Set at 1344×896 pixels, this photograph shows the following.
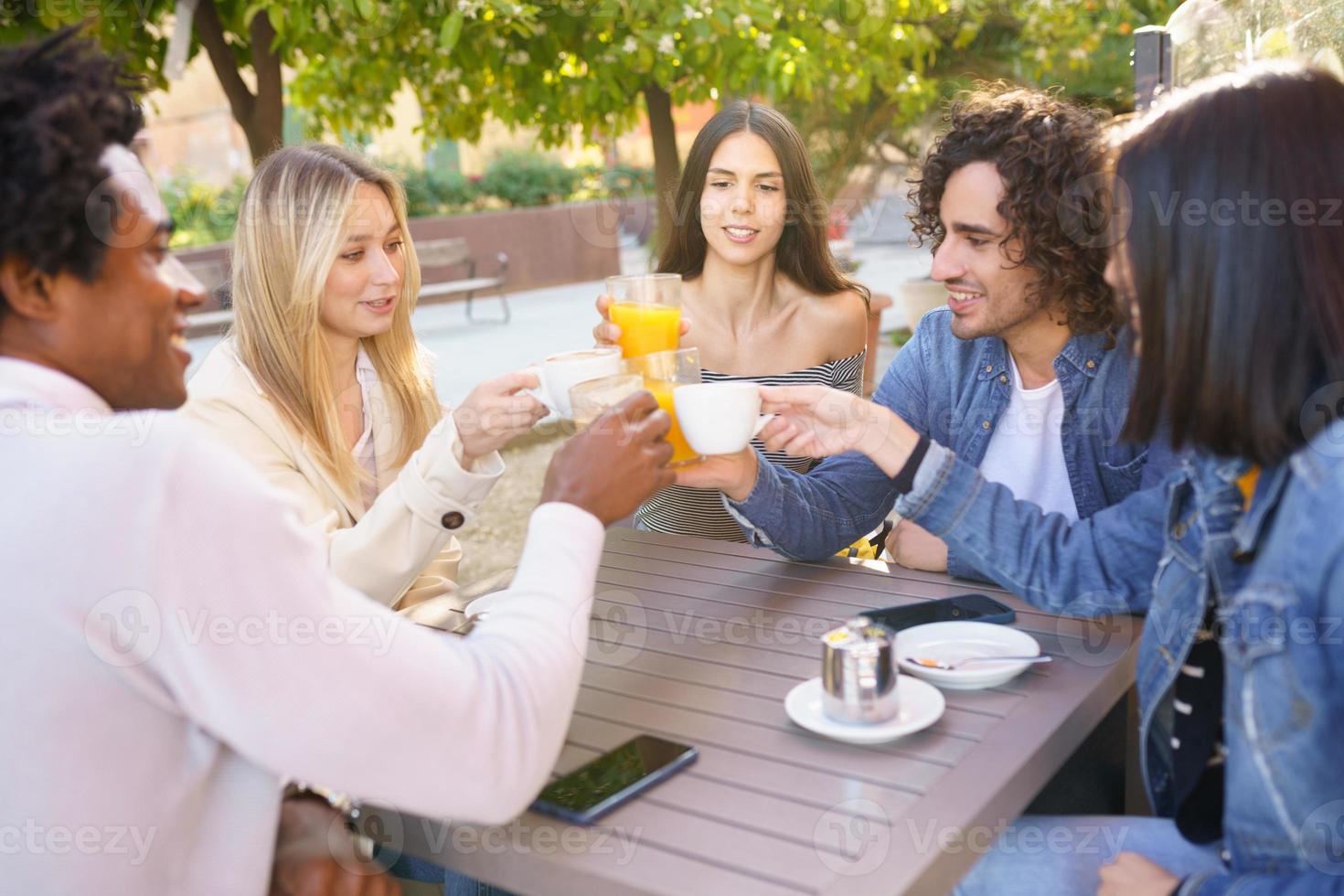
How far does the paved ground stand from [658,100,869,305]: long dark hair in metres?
1.64

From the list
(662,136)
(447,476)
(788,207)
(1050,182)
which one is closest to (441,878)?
(447,476)

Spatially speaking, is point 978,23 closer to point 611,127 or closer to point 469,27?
point 611,127

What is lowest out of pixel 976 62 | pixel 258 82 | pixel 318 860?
pixel 318 860

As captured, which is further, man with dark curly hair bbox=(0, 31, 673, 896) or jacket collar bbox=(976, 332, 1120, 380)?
jacket collar bbox=(976, 332, 1120, 380)

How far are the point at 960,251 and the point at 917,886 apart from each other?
1.51 meters

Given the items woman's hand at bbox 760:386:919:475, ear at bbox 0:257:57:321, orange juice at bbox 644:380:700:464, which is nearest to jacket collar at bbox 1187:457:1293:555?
woman's hand at bbox 760:386:919:475

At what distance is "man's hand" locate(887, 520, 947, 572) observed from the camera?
2.16m

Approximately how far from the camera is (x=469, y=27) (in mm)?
4438

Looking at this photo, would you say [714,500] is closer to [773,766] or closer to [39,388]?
[773,766]

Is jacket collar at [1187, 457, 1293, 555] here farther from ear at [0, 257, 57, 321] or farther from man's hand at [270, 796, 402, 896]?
ear at [0, 257, 57, 321]

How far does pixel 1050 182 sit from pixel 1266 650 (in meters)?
1.29

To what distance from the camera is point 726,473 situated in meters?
2.13

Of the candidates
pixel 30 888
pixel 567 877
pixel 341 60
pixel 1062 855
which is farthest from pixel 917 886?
pixel 341 60

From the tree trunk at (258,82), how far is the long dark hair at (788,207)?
1818 millimetres
